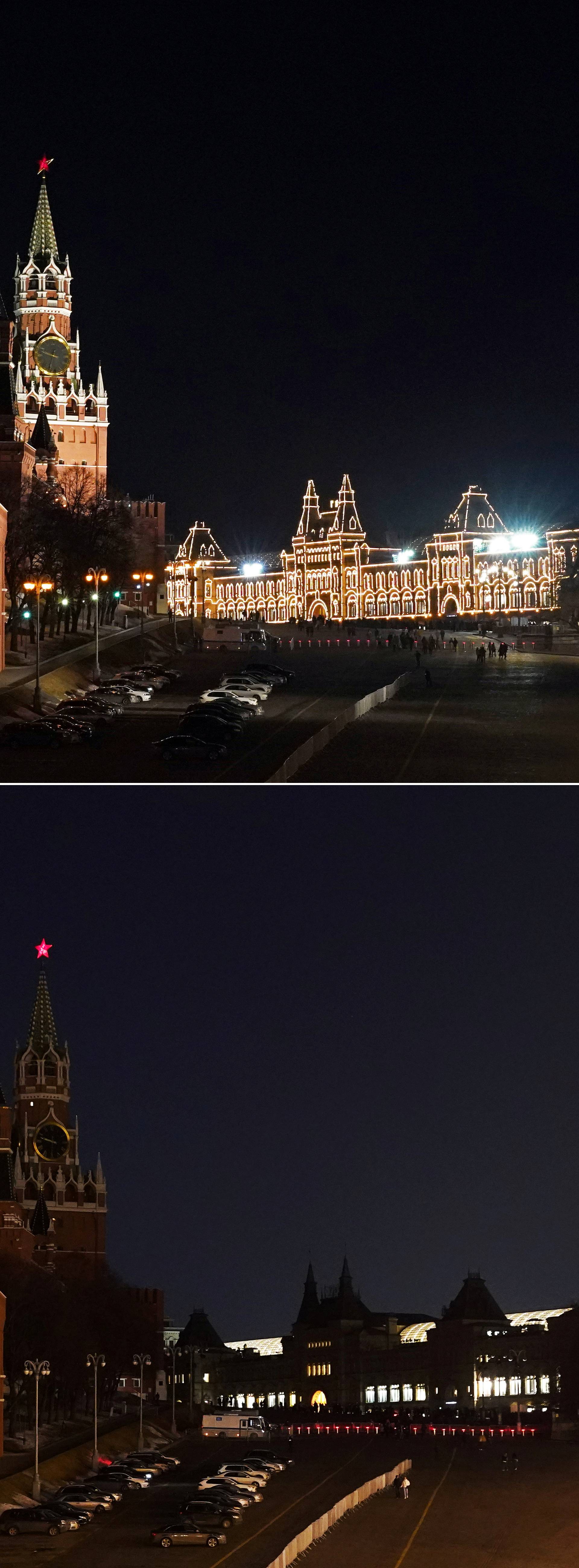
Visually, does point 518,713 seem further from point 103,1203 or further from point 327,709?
point 103,1203

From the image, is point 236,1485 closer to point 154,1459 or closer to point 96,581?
point 154,1459

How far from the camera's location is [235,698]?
74.8 meters

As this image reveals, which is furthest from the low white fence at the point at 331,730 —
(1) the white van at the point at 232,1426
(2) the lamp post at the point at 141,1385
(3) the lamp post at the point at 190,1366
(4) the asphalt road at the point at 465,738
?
(3) the lamp post at the point at 190,1366

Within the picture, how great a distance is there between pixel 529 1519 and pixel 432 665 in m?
52.5

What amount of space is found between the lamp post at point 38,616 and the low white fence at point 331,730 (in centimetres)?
921

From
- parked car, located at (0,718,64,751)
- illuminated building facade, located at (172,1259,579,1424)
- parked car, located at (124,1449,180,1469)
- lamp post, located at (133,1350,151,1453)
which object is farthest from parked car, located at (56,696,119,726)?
illuminated building facade, located at (172,1259,579,1424)

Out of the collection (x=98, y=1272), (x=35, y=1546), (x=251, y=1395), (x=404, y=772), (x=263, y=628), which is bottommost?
(x=251, y=1395)

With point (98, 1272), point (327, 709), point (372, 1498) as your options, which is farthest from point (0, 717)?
point (98, 1272)

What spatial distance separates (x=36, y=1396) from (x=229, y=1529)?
27.0 ft

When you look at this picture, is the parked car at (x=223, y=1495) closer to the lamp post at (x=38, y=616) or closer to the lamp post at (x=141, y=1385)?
the lamp post at (x=141, y=1385)

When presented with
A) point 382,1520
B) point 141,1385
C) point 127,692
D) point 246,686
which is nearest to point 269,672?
point 246,686

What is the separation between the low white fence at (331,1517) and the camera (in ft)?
131

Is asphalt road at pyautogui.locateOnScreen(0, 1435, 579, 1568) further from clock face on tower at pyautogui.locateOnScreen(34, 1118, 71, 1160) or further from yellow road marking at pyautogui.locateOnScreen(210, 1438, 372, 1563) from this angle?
clock face on tower at pyautogui.locateOnScreen(34, 1118, 71, 1160)

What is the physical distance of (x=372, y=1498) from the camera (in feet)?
170
